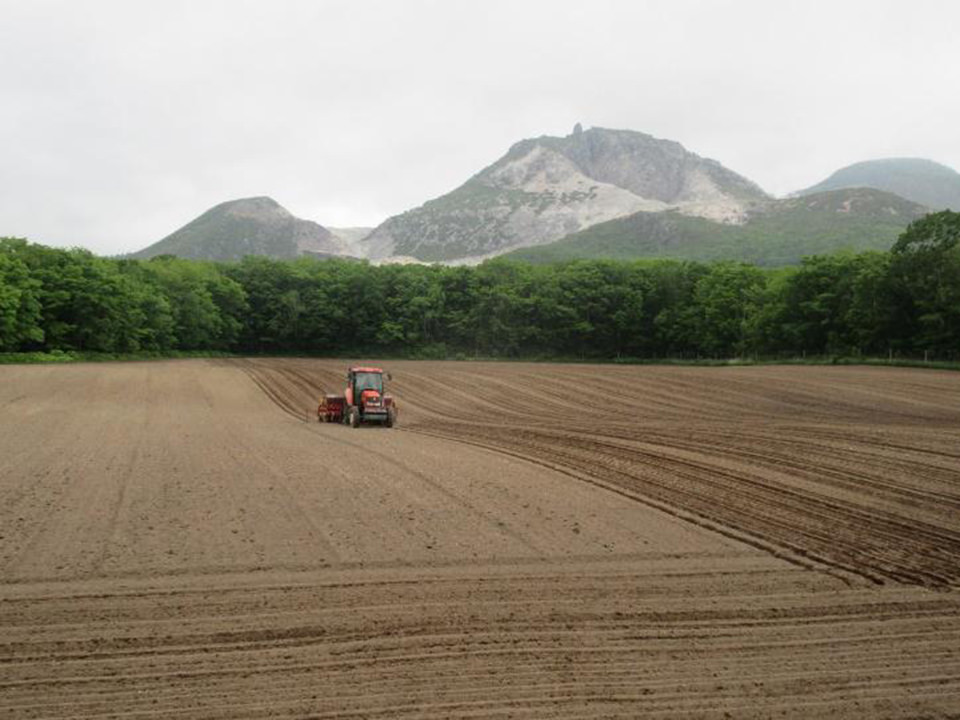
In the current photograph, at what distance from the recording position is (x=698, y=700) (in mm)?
6500

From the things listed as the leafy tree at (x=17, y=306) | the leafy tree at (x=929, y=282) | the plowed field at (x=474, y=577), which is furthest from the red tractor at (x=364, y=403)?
the leafy tree at (x=929, y=282)

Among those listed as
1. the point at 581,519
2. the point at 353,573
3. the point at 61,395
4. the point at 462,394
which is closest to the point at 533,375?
the point at 462,394

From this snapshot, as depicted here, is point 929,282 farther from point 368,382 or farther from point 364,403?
point 364,403

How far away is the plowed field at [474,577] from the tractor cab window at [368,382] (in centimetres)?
694

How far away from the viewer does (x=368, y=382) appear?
2947 centimetres

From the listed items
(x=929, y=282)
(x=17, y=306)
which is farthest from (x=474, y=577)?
(x=17, y=306)

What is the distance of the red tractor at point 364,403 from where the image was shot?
2839 cm

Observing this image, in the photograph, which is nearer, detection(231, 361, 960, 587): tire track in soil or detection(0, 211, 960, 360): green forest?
detection(231, 361, 960, 587): tire track in soil

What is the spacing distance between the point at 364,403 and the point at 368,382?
4.16 ft

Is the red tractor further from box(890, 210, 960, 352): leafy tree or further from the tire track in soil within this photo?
box(890, 210, 960, 352): leafy tree

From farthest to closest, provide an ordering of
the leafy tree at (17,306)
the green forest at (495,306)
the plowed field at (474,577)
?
the green forest at (495,306)
the leafy tree at (17,306)
the plowed field at (474,577)

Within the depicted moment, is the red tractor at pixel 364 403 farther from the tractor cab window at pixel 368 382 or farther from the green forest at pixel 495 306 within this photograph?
the green forest at pixel 495 306

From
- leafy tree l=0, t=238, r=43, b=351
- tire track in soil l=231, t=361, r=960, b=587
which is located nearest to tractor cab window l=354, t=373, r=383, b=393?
tire track in soil l=231, t=361, r=960, b=587

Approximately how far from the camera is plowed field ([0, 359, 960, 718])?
6.58 metres
